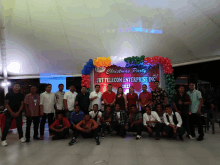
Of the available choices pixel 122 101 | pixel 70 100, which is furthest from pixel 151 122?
pixel 70 100

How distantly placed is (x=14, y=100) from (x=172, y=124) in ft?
11.6

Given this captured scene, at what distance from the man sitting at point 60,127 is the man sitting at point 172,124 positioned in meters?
2.24

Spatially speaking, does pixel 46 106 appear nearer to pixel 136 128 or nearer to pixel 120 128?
pixel 120 128

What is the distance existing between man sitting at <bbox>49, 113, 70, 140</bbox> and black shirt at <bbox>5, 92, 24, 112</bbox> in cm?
87

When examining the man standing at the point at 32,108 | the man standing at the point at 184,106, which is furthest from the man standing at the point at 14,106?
the man standing at the point at 184,106

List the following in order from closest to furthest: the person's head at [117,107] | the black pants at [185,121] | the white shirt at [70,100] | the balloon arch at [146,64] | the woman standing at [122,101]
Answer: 1. the black pants at [185,121]
2. the person's head at [117,107]
3. the white shirt at [70,100]
4. the woman standing at [122,101]
5. the balloon arch at [146,64]

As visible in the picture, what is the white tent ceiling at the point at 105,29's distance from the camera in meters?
5.88

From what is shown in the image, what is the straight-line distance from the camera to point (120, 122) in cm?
398

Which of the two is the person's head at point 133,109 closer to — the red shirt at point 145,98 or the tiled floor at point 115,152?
the red shirt at point 145,98

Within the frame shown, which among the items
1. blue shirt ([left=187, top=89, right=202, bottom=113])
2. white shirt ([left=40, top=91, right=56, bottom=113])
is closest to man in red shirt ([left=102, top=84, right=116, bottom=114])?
white shirt ([left=40, top=91, right=56, bottom=113])

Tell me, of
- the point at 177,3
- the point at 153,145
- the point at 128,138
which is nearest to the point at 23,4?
the point at 177,3

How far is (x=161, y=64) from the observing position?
5.83 m

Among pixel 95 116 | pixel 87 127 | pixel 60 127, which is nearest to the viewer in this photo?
pixel 87 127

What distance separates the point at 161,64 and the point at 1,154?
5.10 metres
